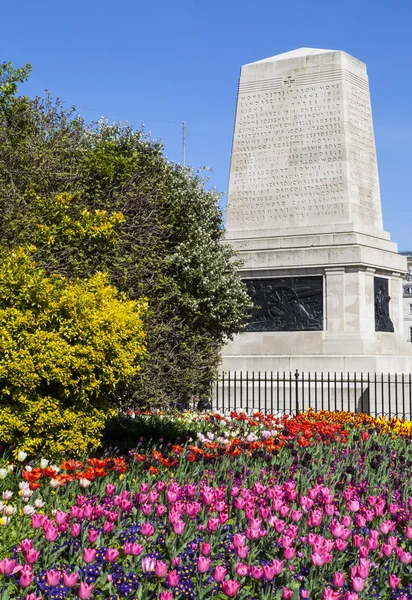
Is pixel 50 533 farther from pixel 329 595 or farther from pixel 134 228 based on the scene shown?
pixel 134 228

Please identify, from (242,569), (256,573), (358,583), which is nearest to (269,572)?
(256,573)

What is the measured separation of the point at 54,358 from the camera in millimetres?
9922

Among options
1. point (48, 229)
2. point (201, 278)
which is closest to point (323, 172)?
point (201, 278)

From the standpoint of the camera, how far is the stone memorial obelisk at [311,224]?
20.8 meters

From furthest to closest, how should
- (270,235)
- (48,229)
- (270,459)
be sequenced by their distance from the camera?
(270,235)
(48,229)
(270,459)

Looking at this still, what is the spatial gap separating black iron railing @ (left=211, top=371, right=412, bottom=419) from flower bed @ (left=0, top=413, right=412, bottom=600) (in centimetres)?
875

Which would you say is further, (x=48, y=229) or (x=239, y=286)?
(x=239, y=286)

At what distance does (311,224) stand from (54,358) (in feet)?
42.7

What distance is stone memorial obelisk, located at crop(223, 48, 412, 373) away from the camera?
68.1 ft

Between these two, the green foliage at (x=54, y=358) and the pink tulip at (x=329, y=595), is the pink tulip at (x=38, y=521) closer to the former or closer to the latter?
the pink tulip at (x=329, y=595)

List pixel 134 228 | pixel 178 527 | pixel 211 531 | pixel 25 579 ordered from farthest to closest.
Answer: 1. pixel 134 228
2. pixel 211 531
3. pixel 178 527
4. pixel 25 579

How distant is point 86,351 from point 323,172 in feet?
43.5

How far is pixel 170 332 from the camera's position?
1602cm

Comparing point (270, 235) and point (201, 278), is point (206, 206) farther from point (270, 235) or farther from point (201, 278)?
point (270, 235)
